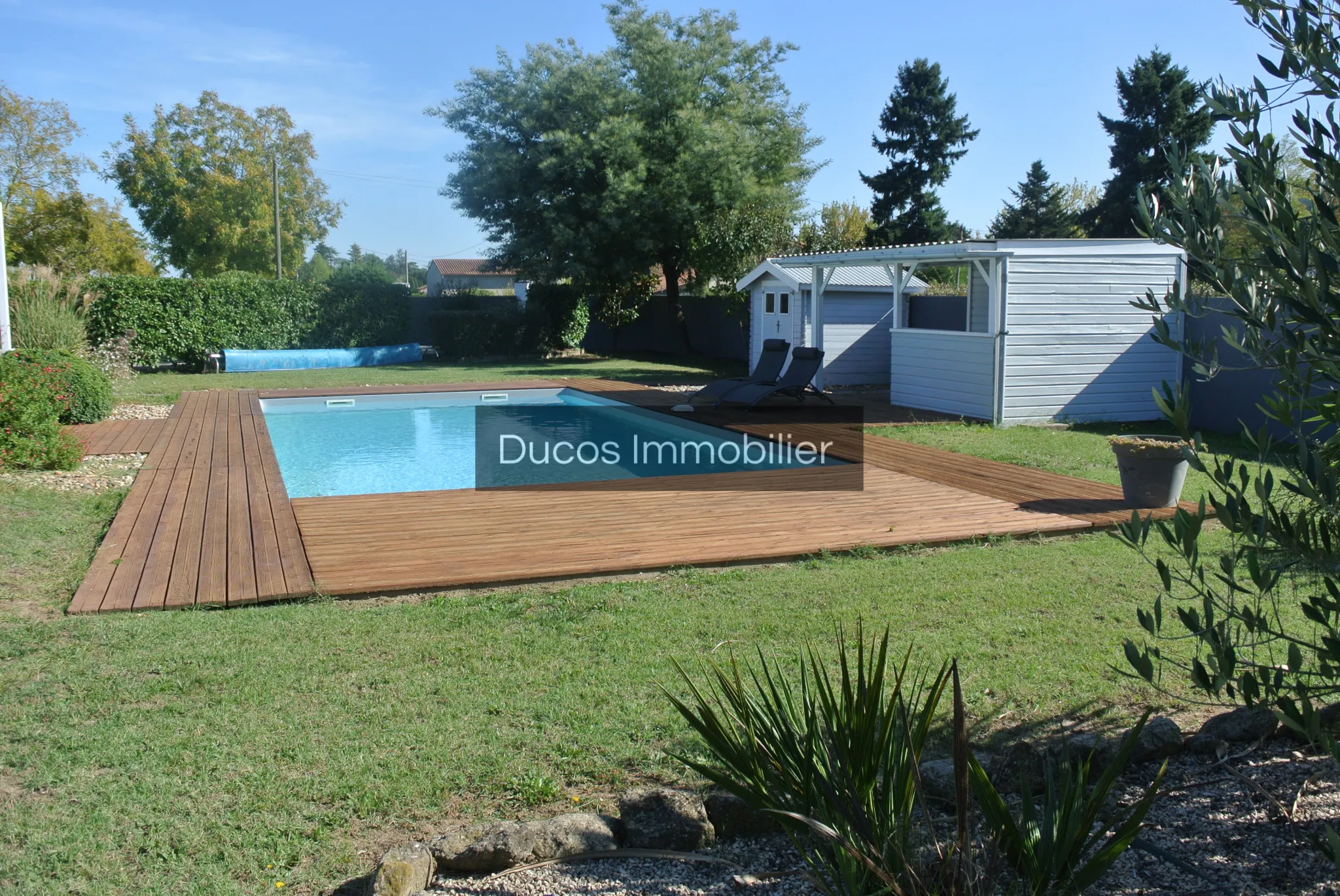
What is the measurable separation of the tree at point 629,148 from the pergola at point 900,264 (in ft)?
17.9

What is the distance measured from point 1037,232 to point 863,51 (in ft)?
91.0

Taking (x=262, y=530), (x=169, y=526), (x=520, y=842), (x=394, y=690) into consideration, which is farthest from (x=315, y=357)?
(x=520, y=842)

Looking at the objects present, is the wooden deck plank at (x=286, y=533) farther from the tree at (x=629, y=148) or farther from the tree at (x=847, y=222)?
the tree at (x=847, y=222)

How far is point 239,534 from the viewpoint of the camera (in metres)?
6.44

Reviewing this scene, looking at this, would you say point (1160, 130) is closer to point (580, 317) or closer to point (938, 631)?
point (580, 317)

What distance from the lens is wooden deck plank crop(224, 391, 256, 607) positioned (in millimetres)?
5160

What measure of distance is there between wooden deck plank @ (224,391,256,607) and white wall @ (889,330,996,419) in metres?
8.31

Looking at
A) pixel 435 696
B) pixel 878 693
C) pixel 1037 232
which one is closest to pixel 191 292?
pixel 435 696

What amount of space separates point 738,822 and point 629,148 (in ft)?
65.0

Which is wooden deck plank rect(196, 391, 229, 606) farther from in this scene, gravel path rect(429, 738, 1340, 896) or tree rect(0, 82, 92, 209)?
tree rect(0, 82, 92, 209)

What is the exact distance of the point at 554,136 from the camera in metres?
21.0

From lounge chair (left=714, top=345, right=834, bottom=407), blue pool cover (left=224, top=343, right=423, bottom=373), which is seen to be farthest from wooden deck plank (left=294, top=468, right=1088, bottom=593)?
blue pool cover (left=224, top=343, right=423, bottom=373)

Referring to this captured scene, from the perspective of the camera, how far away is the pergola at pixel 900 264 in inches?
463

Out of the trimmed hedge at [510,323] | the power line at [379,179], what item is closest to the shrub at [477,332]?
the trimmed hedge at [510,323]
